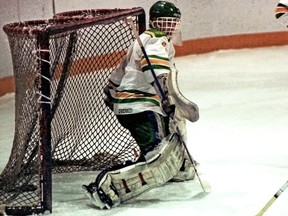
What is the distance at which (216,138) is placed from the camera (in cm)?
499

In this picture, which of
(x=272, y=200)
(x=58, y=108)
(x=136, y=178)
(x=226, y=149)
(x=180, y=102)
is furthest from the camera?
(x=226, y=149)

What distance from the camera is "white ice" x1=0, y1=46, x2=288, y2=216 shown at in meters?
3.62

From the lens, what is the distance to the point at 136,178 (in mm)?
3633

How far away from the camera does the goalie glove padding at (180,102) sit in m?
3.73

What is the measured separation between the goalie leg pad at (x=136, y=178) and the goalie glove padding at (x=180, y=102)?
0.15m

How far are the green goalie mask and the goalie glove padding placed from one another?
22cm

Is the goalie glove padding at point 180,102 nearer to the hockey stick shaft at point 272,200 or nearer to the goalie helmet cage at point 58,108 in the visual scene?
the goalie helmet cage at point 58,108

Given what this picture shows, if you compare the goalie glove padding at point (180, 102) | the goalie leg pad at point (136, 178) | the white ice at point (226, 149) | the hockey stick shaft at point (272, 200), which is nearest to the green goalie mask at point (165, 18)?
the goalie glove padding at point (180, 102)

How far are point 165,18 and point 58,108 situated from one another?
0.78 meters

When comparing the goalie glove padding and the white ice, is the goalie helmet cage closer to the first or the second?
the white ice

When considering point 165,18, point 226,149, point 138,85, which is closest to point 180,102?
point 138,85

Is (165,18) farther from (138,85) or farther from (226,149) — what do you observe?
(226,149)

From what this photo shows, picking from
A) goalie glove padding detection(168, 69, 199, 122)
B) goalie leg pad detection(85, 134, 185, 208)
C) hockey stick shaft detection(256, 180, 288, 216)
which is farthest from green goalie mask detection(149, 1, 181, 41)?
hockey stick shaft detection(256, 180, 288, 216)

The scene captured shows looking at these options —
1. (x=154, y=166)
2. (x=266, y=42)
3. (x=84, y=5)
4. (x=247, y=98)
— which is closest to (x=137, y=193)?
(x=154, y=166)
